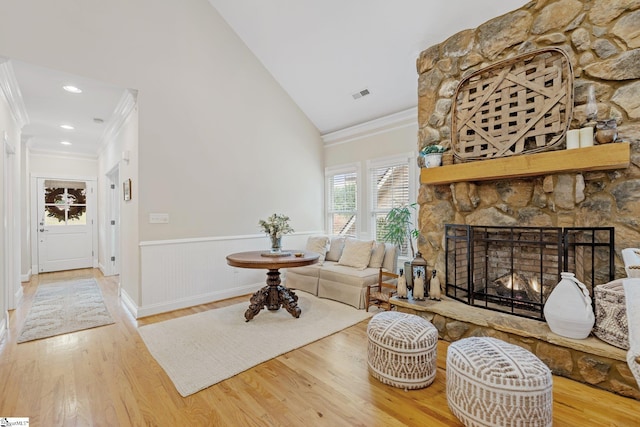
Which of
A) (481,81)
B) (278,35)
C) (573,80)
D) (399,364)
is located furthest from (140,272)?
(573,80)

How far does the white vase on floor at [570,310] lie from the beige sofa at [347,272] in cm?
197

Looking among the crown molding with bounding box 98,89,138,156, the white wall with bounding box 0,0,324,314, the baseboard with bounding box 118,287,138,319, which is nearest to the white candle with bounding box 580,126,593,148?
the white wall with bounding box 0,0,324,314

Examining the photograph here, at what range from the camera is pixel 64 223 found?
20.8 ft

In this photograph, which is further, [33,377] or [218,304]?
[218,304]

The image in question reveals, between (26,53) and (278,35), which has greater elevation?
(278,35)

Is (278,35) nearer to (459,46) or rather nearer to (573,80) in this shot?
(459,46)

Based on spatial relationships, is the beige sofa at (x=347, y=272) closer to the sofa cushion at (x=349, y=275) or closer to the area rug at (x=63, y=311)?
the sofa cushion at (x=349, y=275)

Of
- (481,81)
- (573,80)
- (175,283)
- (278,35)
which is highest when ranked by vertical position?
(278,35)

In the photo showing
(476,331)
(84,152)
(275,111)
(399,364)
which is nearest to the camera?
(399,364)

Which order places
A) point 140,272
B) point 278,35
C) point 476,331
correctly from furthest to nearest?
point 278,35 → point 140,272 → point 476,331

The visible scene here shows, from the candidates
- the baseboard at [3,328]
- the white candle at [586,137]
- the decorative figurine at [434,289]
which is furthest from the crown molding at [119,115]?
the white candle at [586,137]

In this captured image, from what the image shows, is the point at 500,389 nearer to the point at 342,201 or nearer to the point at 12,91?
the point at 342,201

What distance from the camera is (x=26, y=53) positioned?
2.92 m

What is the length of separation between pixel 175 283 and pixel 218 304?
2.03 feet
